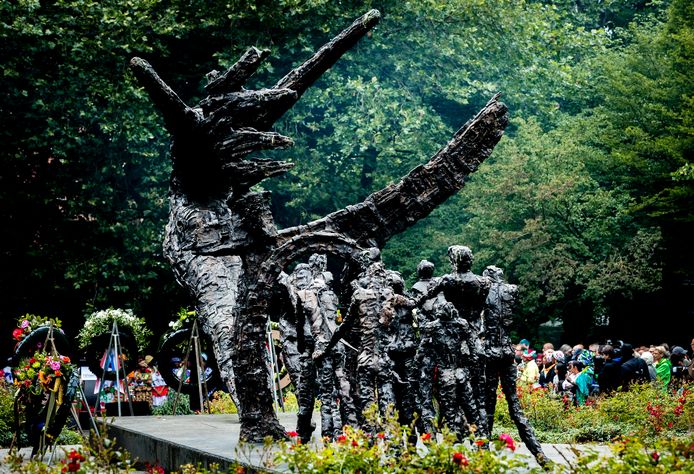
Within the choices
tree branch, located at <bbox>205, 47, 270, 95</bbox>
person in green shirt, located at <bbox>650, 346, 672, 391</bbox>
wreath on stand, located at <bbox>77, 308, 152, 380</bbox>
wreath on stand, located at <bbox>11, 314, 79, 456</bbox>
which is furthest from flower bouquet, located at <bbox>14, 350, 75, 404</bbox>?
person in green shirt, located at <bbox>650, 346, 672, 391</bbox>

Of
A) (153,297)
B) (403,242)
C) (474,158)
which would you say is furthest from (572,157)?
(474,158)

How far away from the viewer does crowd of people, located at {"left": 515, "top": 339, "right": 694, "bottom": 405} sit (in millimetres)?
18344

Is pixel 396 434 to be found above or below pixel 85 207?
below

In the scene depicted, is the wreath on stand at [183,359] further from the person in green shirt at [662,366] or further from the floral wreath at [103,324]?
the person in green shirt at [662,366]

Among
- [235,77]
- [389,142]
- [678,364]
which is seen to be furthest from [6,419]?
[389,142]

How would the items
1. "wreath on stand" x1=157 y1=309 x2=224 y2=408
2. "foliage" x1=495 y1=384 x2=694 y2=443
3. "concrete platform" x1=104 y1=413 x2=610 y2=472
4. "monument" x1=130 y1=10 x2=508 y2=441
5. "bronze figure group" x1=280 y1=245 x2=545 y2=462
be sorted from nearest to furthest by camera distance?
"bronze figure group" x1=280 y1=245 x2=545 y2=462, "concrete platform" x1=104 y1=413 x2=610 y2=472, "monument" x1=130 y1=10 x2=508 y2=441, "foliage" x1=495 y1=384 x2=694 y2=443, "wreath on stand" x1=157 y1=309 x2=224 y2=408

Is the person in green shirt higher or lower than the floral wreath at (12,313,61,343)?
lower

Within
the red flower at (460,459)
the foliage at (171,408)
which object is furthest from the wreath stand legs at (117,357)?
the red flower at (460,459)

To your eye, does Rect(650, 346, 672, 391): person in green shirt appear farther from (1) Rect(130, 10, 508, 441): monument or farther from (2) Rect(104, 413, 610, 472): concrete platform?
(1) Rect(130, 10, 508, 441): monument

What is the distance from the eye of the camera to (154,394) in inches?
816

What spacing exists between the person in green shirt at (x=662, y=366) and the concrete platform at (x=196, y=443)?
519cm

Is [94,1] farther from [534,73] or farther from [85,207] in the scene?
[534,73]

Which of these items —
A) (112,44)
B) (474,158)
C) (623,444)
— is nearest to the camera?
(623,444)

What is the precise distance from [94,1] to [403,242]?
42.4 feet
